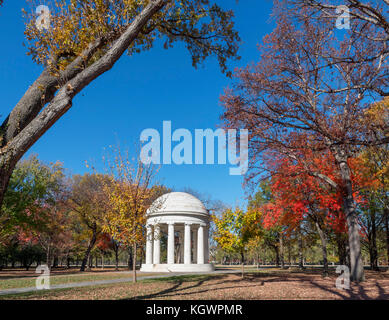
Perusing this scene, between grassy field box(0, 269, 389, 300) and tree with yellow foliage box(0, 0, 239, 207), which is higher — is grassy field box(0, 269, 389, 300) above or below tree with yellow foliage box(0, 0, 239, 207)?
below

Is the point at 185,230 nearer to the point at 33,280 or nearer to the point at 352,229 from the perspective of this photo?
the point at 33,280

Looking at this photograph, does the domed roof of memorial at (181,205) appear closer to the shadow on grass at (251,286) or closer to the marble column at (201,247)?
the marble column at (201,247)

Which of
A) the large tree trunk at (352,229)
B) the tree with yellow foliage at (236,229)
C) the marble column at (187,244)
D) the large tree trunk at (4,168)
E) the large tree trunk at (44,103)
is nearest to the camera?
the large tree trunk at (4,168)

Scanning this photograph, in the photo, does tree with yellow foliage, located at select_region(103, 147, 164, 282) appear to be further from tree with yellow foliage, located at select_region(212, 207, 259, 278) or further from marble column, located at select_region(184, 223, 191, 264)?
marble column, located at select_region(184, 223, 191, 264)

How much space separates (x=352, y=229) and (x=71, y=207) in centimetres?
3501

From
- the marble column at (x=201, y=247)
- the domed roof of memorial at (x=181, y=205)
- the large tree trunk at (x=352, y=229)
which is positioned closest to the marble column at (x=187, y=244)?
the marble column at (x=201, y=247)

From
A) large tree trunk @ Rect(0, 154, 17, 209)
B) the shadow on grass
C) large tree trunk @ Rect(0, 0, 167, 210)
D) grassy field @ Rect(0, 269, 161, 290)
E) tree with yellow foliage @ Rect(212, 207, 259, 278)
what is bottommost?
grassy field @ Rect(0, 269, 161, 290)

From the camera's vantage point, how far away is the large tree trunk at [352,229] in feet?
50.6

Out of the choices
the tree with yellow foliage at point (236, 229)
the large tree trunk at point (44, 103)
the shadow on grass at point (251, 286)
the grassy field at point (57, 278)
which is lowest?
the grassy field at point (57, 278)

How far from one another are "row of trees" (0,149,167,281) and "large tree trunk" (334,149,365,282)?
11558mm

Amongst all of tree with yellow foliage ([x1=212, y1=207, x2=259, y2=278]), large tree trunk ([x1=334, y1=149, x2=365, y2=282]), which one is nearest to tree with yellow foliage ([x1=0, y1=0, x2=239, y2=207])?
large tree trunk ([x1=334, y1=149, x2=365, y2=282])

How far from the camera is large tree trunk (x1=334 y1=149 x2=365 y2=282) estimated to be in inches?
607

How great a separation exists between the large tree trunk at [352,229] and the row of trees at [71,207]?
37.9 feet
